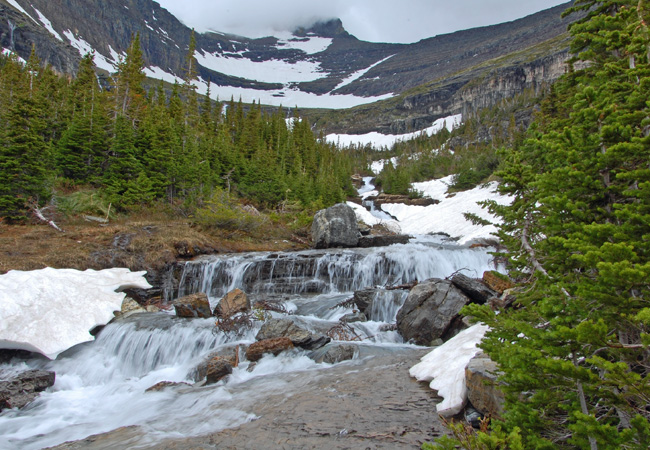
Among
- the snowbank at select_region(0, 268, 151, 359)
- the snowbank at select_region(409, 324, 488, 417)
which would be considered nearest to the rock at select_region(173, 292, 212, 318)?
the snowbank at select_region(0, 268, 151, 359)

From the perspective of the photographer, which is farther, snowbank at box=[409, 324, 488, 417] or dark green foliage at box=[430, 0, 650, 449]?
snowbank at box=[409, 324, 488, 417]

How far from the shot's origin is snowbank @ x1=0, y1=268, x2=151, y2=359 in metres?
8.67

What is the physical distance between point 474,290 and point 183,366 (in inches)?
326

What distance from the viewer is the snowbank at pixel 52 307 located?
867cm

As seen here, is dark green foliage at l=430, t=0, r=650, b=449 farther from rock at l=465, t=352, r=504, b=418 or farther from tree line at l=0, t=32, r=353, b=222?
tree line at l=0, t=32, r=353, b=222

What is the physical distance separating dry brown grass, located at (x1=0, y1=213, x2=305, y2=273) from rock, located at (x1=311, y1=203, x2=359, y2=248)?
159 inches

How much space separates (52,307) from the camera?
968cm

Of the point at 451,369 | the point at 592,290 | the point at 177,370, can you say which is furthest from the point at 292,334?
the point at 592,290

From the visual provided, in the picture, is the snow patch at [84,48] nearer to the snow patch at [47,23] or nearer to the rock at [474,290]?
the snow patch at [47,23]

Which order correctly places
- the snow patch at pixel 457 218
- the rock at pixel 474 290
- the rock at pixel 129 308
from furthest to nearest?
1. the snow patch at pixel 457 218
2. the rock at pixel 129 308
3. the rock at pixel 474 290

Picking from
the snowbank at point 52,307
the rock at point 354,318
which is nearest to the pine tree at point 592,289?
the rock at point 354,318

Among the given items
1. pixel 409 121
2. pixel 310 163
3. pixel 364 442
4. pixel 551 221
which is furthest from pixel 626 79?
pixel 409 121

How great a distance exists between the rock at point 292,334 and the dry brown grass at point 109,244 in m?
8.76

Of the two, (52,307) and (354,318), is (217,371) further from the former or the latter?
(52,307)
